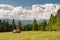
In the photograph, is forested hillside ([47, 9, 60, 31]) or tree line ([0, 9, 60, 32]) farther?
forested hillside ([47, 9, 60, 31])

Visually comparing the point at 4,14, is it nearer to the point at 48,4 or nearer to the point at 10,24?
the point at 10,24

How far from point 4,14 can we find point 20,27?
6.70 feet

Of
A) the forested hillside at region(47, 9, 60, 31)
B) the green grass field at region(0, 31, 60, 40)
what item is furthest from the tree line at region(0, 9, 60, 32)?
the green grass field at region(0, 31, 60, 40)

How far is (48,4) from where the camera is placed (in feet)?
43.5

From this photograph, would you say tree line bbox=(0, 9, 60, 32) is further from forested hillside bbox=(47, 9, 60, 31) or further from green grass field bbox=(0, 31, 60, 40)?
green grass field bbox=(0, 31, 60, 40)

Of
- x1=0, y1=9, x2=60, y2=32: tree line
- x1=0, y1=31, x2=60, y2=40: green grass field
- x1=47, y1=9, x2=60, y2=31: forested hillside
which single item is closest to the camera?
x1=0, y1=31, x2=60, y2=40: green grass field

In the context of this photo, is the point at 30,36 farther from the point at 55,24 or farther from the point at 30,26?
the point at 55,24

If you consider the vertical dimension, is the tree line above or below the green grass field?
above

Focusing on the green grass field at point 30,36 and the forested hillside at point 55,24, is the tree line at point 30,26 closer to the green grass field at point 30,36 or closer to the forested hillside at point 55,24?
the forested hillside at point 55,24

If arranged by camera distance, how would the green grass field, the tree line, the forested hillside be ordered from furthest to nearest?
the forested hillside, the tree line, the green grass field

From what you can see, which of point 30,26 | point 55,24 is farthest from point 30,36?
point 55,24

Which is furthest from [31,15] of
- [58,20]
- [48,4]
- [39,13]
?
[58,20]

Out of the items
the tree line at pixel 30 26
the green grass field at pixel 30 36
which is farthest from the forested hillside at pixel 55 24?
the green grass field at pixel 30 36

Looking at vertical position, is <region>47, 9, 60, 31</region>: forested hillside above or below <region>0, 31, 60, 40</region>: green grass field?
above
